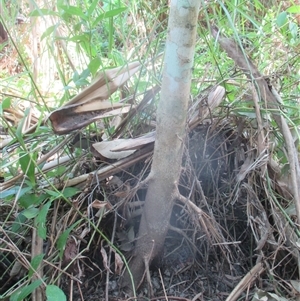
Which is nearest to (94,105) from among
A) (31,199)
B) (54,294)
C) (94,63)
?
(94,63)

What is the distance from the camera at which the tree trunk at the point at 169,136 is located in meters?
0.48

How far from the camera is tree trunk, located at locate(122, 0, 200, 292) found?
1.57ft

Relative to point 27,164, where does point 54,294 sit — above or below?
below

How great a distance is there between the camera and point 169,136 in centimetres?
53

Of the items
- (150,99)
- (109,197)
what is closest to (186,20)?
(150,99)

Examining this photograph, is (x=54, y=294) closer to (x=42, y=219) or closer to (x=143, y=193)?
(x=42, y=219)

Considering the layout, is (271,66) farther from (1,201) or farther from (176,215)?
(1,201)

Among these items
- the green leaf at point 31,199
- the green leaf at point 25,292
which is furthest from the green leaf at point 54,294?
the green leaf at point 31,199

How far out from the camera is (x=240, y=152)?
654mm

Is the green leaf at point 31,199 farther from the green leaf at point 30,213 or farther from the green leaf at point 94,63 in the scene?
the green leaf at point 94,63

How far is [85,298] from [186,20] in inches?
17.1

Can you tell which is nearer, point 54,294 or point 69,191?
point 54,294

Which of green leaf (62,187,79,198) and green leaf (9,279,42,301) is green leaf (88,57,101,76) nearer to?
green leaf (62,187,79,198)

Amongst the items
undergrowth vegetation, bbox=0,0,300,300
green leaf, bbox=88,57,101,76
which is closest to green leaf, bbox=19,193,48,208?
undergrowth vegetation, bbox=0,0,300,300
